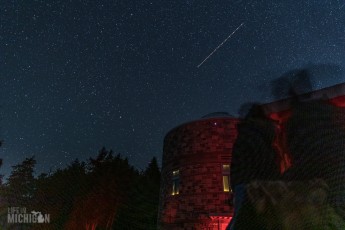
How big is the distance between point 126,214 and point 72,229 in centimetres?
578

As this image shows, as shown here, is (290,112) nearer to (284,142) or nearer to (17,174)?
(284,142)

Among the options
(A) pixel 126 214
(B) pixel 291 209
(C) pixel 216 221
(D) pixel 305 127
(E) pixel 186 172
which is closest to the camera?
(B) pixel 291 209

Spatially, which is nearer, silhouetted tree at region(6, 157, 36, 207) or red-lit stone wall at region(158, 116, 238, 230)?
red-lit stone wall at region(158, 116, 238, 230)

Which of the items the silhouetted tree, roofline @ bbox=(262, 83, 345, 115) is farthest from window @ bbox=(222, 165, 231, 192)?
the silhouetted tree

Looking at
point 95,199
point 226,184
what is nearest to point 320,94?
point 226,184

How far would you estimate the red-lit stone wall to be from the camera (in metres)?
17.6

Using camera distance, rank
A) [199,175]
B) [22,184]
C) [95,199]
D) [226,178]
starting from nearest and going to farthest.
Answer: [226,178]
[199,175]
[95,199]
[22,184]

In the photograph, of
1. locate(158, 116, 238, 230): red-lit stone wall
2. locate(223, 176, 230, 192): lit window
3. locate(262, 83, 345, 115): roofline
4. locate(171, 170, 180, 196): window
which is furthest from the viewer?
locate(171, 170, 180, 196): window

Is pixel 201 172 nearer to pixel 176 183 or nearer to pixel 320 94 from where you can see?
pixel 176 183

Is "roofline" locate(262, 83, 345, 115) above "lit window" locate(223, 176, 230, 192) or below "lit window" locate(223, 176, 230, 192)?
above

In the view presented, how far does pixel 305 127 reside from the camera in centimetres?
1378

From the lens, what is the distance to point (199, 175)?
60.2ft

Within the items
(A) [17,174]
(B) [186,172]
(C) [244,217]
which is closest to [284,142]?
(C) [244,217]

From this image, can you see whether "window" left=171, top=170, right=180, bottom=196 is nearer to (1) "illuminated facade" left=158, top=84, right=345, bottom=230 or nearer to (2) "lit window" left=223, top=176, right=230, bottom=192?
(1) "illuminated facade" left=158, top=84, right=345, bottom=230
